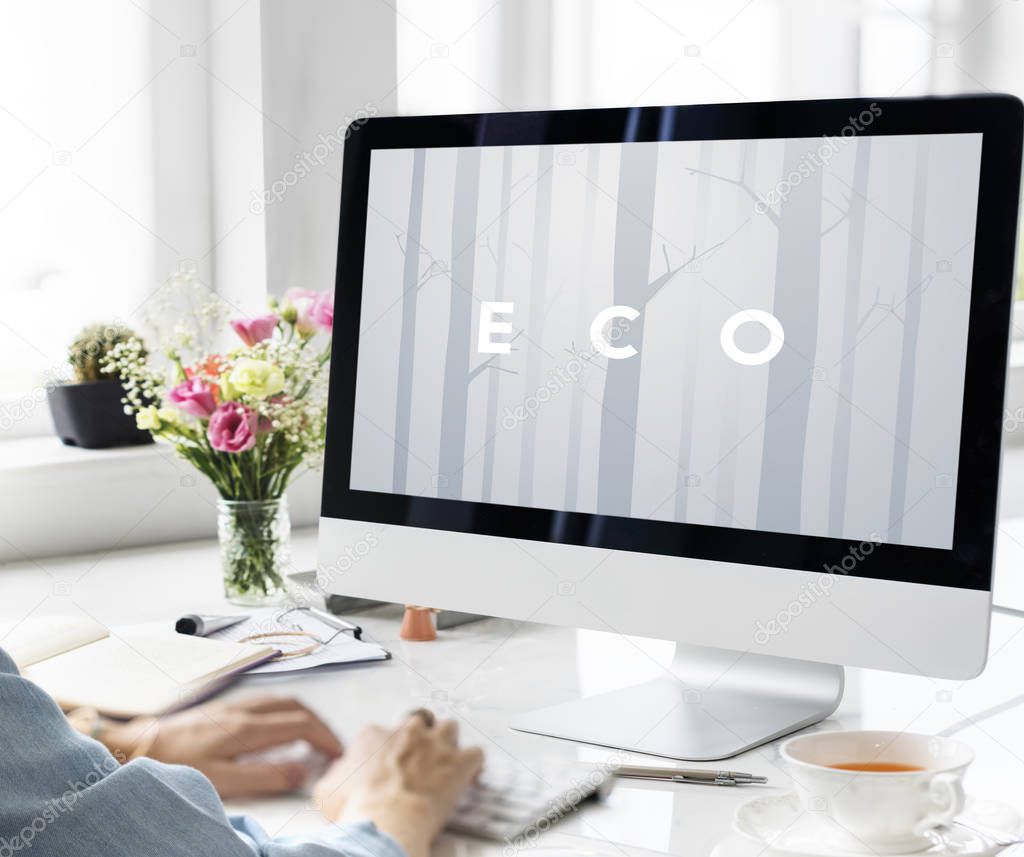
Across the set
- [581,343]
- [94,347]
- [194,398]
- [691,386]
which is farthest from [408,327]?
[94,347]

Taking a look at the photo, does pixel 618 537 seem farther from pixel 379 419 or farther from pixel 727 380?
pixel 379 419

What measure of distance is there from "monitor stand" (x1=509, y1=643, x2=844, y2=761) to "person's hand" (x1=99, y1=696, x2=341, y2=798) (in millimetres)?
177

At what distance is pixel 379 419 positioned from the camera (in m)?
1.06

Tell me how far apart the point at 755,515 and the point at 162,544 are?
1115mm

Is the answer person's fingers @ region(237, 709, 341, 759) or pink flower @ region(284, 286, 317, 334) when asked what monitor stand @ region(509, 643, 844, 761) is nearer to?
person's fingers @ region(237, 709, 341, 759)

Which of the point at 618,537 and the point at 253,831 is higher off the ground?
the point at 618,537

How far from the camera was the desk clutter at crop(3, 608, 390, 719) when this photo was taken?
100 cm

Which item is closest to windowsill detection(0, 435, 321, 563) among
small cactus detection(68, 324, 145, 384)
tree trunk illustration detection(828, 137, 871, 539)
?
small cactus detection(68, 324, 145, 384)

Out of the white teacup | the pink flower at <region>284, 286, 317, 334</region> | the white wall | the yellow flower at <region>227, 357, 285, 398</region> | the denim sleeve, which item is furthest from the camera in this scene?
the white wall

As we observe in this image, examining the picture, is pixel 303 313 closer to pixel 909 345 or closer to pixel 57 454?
pixel 57 454

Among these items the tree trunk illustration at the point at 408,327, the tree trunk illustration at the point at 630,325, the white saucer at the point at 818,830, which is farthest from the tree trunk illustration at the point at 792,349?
the tree trunk illustration at the point at 408,327

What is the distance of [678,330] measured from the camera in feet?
3.03

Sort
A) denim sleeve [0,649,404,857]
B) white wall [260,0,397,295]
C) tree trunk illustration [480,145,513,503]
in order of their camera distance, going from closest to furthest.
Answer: denim sleeve [0,649,404,857], tree trunk illustration [480,145,513,503], white wall [260,0,397,295]

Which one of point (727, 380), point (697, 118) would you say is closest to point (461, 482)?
point (727, 380)
